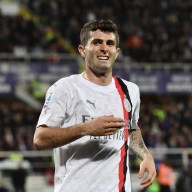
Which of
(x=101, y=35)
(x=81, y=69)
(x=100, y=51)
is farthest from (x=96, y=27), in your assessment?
(x=81, y=69)

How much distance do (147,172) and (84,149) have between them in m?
0.45

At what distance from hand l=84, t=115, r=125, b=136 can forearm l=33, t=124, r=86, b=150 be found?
0.08 metres

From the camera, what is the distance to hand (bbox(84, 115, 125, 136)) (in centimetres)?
363

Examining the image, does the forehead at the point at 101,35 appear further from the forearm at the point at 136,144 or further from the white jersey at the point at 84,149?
the forearm at the point at 136,144

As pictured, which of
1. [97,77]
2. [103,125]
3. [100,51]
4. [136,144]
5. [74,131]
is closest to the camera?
[103,125]

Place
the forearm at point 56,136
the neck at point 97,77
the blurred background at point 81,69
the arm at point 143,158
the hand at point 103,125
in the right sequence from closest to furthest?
the hand at point 103,125 → the forearm at point 56,136 → the arm at point 143,158 → the neck at point 97,77 → the blurred background at point 81,69

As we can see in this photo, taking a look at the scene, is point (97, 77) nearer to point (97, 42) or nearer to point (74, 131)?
point (97, 42)

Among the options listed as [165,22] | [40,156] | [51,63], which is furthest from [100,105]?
[165,22]

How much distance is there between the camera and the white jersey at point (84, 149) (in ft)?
13.0

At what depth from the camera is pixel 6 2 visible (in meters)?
23.3

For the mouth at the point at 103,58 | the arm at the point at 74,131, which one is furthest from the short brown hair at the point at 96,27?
the arm at the point at 74,131

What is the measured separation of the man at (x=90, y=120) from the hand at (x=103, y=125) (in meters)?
0.19

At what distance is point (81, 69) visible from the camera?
761 inches

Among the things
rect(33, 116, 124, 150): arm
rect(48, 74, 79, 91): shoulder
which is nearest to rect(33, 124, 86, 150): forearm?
rect(33, 116, 124, 150): arm
